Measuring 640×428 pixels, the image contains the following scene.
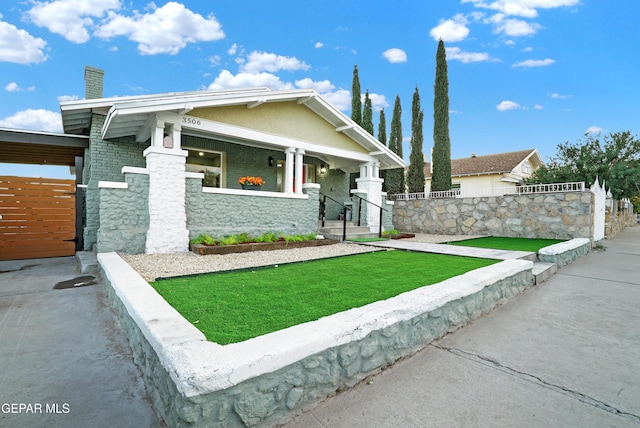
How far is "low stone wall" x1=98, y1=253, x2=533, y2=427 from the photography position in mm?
1473

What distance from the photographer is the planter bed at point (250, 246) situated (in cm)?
638

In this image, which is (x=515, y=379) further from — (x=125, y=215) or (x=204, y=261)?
(x=125, y=215)

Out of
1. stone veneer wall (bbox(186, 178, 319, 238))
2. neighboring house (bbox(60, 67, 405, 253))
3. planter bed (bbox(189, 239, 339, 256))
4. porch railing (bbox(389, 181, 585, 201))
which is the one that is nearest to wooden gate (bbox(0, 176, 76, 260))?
neighboring house (bbox(60, 67, 405, 253))

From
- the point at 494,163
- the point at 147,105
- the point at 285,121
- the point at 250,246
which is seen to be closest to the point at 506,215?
the point at 285,121

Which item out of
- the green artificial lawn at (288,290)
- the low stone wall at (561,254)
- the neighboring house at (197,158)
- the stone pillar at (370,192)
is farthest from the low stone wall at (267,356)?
the stone pillar at (370,192)

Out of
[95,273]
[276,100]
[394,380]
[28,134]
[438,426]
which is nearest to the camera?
[438,426]

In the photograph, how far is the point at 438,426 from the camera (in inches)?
67.7

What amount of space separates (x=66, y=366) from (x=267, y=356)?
1.82 metres

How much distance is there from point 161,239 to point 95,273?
1.33 metres

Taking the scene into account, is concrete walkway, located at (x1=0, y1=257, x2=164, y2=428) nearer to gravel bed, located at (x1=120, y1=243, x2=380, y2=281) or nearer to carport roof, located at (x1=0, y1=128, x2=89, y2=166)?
gravel bed, located at (x1=120, y1=243, x2=380, y2=281)

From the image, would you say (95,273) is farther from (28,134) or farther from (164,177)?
(28,134)

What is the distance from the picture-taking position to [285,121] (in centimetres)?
923

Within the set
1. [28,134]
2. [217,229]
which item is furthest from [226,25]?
[217,229]

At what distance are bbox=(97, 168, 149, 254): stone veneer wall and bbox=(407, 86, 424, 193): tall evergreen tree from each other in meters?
13.2
